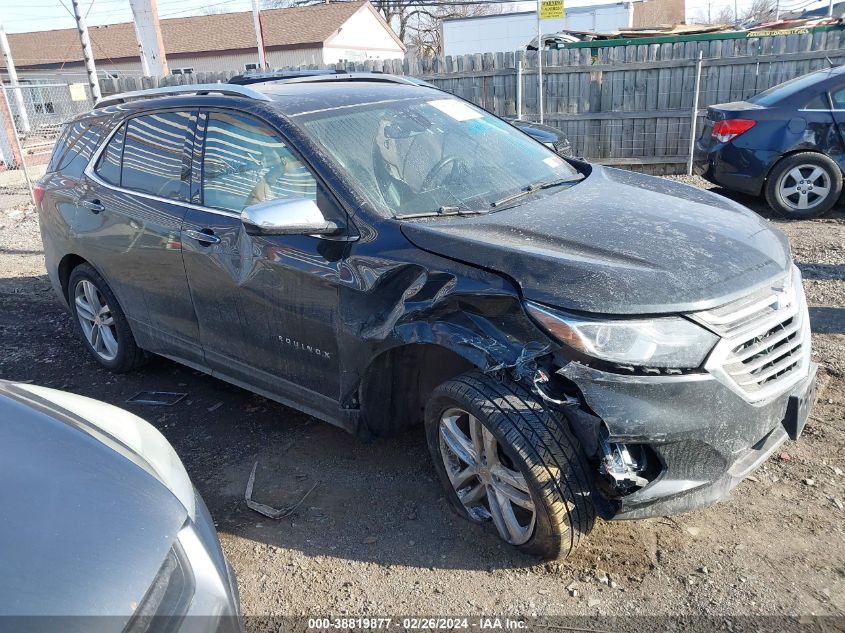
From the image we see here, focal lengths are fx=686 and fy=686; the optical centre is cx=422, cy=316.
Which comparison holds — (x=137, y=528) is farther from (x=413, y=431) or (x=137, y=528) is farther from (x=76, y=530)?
(x=413, y=431)

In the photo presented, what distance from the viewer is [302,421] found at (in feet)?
13.3

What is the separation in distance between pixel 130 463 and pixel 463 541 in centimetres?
145

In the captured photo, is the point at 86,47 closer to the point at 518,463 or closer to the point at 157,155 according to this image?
the point at 157,155

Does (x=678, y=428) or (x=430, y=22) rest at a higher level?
(x=430, y=22)

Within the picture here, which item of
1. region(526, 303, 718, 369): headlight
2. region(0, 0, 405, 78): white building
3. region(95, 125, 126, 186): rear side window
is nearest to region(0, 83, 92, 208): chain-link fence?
region(95, 125, 126, 186): rear side window

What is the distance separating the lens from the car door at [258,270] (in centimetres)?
316

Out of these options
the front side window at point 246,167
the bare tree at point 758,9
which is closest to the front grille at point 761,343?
the front side window at point 246,167

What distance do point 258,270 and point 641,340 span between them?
186 centimetres

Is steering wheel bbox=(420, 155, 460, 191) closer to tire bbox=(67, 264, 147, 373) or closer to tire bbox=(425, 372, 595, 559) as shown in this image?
tire bbox=(425, 372, 595, 559)

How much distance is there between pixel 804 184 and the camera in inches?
294

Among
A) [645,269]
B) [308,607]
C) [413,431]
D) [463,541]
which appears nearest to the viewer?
[645,269]

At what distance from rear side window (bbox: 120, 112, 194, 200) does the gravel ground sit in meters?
1.41

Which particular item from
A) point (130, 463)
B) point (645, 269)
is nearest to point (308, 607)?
point (130, 463)

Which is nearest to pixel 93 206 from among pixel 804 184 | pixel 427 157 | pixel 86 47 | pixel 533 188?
pixel 427 157
